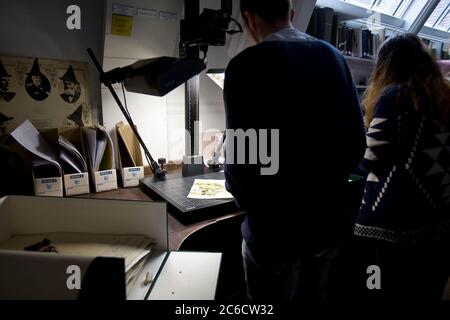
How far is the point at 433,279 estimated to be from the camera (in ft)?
4.24

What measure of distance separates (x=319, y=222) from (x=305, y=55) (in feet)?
1.56

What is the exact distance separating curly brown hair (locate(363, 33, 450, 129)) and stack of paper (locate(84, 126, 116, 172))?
1172mm

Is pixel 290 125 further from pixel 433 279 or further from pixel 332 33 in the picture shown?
pixel 332 33

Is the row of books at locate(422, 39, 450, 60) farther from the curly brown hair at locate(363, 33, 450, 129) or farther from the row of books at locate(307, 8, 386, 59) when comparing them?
the curly brown hair at locate(363, 33, 450, 129)

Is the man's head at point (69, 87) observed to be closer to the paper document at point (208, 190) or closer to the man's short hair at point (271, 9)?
the paper document at point (208, 190)

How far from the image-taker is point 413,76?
1.16 meters

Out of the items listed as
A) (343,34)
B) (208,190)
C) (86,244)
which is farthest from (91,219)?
(343,34)

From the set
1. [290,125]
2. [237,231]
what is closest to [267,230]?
[290,125]

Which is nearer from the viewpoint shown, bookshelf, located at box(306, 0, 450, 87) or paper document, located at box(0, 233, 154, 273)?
paper document, located at box(0, 233, 154, 273)

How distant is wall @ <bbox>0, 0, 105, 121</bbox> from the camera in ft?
4.26

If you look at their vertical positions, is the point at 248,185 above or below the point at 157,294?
above

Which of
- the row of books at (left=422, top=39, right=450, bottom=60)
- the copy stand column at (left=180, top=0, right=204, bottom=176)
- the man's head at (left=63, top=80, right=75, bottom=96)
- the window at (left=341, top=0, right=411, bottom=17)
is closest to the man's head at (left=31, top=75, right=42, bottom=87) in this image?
the man's head at (left=63, top=80, right=75, bottom=96)

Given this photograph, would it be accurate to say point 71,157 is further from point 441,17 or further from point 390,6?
point 441,17

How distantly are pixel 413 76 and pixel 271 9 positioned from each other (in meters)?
0.66
